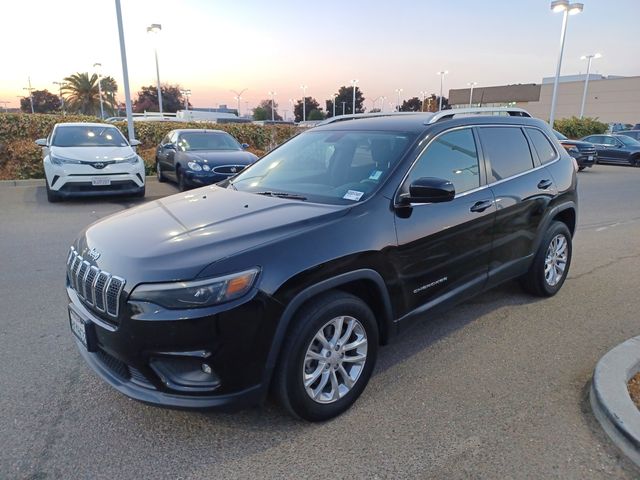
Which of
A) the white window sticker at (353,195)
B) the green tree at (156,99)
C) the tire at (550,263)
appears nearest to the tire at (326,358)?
the white window sticker at (353,195)

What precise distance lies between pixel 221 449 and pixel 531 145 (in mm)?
3757

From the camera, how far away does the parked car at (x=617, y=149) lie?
68.9ft

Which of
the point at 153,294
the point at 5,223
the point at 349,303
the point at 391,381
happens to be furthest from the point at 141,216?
the point at 5,223

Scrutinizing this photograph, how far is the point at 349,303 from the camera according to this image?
2688 millimetres

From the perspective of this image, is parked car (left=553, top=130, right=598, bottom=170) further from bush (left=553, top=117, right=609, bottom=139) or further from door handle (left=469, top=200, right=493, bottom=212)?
door handle (left=469, top=200, right=493, bottom=212)

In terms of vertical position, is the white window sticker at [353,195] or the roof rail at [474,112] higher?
the roof rail at [474,112]

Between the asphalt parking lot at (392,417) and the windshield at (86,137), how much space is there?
21.2 ft

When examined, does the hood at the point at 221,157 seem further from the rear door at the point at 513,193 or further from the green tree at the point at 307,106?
the green tree at the point at 307,106

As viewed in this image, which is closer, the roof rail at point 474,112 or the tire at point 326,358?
the tire at point 326,358

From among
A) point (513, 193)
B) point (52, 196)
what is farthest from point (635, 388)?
point (52, 196)

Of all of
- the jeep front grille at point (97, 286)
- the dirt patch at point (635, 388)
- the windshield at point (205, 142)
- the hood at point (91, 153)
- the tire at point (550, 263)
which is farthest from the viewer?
the windshield at point (205, 142)

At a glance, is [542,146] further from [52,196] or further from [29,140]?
[29,140]

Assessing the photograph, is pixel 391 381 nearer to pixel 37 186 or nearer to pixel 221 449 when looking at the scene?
pixel 221 449

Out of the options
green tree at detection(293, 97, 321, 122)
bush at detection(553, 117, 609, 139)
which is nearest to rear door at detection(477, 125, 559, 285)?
bush at detection(553, 117, 609, 139)
